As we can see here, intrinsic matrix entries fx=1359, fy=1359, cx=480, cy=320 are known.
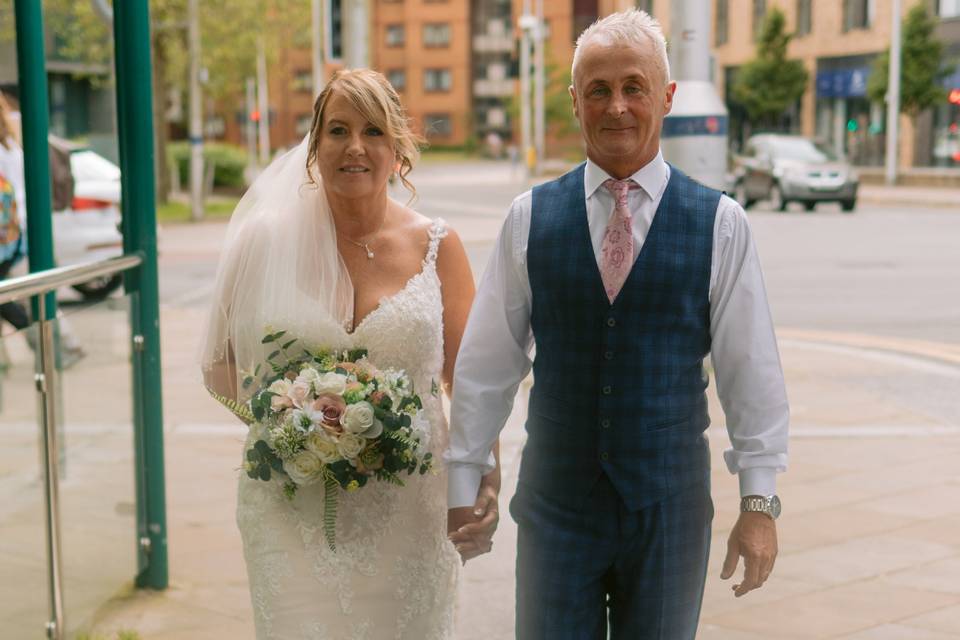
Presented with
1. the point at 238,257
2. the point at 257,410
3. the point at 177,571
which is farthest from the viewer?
the point at 177,571

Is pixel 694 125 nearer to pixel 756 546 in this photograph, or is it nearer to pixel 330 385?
pixel 330 385

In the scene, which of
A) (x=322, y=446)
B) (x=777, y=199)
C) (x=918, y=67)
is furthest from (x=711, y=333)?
(x=918, y=67)

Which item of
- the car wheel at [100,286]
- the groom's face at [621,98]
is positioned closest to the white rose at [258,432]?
the groom's face at [621,98]

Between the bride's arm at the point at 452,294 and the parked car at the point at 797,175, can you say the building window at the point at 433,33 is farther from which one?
the bride's arm at the point at 452,294

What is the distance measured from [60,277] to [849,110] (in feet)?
165

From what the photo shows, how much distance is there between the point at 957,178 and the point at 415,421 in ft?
120

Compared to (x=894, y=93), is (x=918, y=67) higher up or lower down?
higher up

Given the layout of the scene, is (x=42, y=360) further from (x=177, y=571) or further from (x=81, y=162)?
(x=81, y=162)

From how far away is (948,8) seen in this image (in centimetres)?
4538

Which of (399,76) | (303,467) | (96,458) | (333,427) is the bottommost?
(96,458)

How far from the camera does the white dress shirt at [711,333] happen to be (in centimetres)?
284

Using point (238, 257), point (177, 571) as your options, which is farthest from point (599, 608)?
point (177, 571)

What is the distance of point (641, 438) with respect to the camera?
9.27ft

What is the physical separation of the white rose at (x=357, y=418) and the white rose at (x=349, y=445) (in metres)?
0.02
